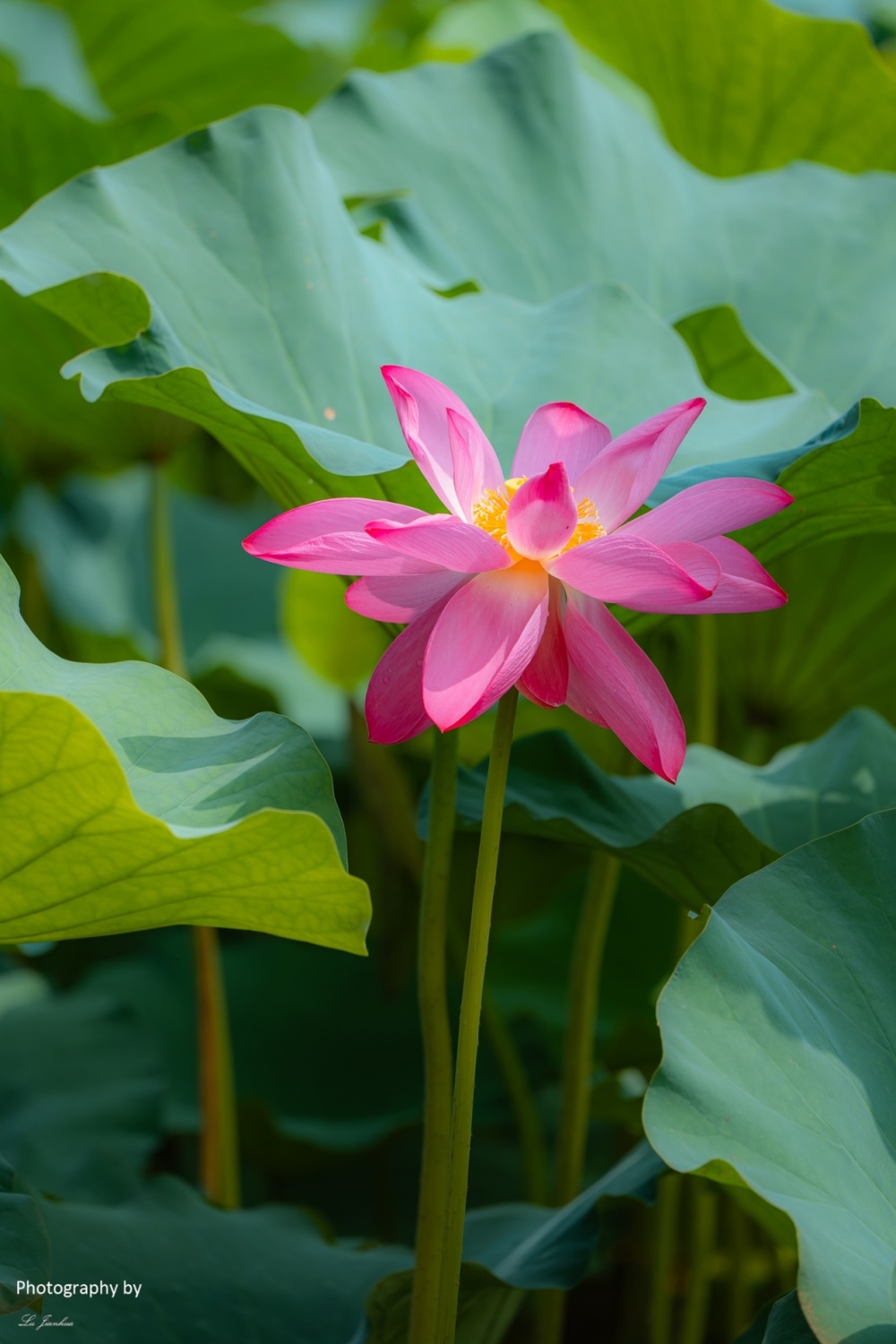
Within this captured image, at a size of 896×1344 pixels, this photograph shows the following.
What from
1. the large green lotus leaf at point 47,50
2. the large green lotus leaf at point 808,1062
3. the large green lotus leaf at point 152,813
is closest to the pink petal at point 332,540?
the large green lotus leaf at point 152,813

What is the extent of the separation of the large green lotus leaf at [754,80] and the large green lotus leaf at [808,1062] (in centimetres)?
91

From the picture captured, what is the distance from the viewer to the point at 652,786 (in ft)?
2.67

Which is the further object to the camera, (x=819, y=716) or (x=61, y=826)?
(x=819, y=716)

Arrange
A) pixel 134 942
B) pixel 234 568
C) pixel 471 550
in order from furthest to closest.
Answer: pixel 234 568 → pixel 134 942 → pixel 471 550

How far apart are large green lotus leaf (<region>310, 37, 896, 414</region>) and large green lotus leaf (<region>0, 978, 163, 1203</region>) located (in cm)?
76

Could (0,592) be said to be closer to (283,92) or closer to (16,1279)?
(16,1279)

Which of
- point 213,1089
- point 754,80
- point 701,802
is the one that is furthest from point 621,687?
point 754,80

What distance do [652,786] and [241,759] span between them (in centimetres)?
34

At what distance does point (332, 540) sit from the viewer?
492mm

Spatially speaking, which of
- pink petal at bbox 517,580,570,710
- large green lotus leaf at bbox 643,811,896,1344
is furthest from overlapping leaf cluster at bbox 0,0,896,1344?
pink petal at bbox 517,580,570,710

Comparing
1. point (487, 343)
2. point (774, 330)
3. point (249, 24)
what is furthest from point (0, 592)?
point (249, 24)

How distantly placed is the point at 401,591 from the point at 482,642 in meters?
0.05

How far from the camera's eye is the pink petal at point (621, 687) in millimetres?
518

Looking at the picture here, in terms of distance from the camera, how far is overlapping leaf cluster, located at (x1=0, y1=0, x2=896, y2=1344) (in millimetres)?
531
